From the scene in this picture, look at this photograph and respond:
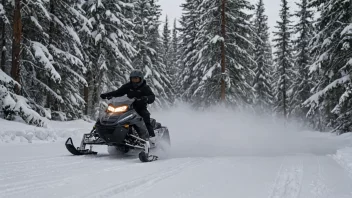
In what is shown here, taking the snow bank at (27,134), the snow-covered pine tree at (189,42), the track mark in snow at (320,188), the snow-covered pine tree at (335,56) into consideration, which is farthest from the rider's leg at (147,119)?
the snow-covered pine tree at (189,42)

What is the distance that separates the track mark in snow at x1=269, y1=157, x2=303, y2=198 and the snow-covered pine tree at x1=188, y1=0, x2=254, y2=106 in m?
17.8

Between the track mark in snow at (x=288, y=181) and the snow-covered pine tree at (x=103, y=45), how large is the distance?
1886cm

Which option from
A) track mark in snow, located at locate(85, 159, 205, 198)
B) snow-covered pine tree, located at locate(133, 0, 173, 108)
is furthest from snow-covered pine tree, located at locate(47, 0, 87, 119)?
snow-covered pine tree, located at locate(133, 0, 173, 108)

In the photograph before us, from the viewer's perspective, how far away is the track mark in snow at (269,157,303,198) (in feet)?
14.8

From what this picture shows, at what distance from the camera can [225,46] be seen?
81.5 feet

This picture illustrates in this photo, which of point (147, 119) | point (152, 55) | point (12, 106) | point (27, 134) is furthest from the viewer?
point (152, 55)

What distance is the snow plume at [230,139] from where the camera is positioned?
10.5 meters

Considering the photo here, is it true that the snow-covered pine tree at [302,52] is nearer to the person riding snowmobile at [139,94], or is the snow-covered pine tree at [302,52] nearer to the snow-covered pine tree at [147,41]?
the snow-covered pine tree at [147,41]

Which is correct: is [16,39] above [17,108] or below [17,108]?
above

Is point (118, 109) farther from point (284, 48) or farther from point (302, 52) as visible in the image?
point (284, 48)

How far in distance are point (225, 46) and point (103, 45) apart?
30.1 feet

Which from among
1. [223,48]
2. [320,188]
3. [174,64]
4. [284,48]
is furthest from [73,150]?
[174,64]

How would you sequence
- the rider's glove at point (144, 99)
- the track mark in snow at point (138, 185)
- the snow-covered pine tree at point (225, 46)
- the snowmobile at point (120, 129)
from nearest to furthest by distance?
the track mark in snow at point (138, 185) < the snowmobile at point (120, 129) < the rider's glove at point (144, 99) < the snow-covered pine tree at point (225, 46)

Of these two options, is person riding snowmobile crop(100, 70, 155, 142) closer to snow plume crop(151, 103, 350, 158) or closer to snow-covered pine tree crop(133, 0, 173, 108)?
snow plume crop(151, 103, 350, 158)
